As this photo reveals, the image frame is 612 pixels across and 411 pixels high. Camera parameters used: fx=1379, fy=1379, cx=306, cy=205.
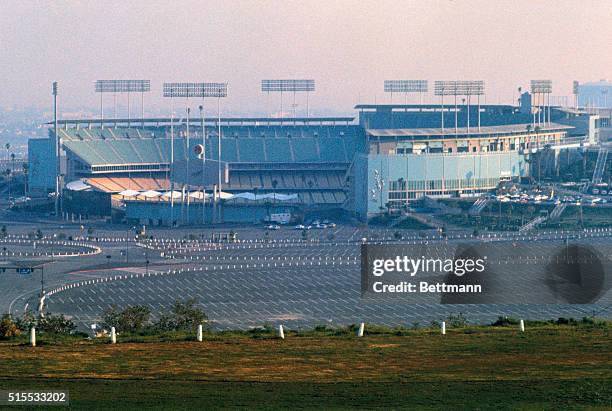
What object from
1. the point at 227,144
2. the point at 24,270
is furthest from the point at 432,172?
the point at 24,270

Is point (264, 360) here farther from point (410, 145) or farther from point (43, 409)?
point (410, 145)

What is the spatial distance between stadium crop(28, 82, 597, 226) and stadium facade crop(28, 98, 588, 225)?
9cm

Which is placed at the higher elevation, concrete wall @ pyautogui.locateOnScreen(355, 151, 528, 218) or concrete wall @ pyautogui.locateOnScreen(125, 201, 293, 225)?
concrete wall @ pyautogui.locateOnScreen(355, 151, 528, 218)

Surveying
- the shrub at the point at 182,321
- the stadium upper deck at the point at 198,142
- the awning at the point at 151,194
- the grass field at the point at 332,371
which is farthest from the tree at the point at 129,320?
the stadium upper deck at the point at 198,142

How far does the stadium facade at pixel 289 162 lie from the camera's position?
90562 millimetres

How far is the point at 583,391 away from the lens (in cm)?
2027

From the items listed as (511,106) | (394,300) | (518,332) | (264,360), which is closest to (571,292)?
(394,300)

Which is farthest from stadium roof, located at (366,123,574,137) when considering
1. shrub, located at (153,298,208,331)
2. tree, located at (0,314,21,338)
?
tree, located at (0,314,21,338)

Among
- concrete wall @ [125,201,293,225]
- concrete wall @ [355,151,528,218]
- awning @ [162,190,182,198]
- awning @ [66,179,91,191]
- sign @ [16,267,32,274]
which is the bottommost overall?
sign @ [16,267,32,274]

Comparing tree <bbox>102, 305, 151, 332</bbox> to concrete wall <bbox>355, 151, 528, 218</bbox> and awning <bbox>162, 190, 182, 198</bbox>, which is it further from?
awning <bbox>162, 190, 182, 198</bbox>

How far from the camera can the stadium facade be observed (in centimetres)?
9056

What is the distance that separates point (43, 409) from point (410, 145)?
254 feet

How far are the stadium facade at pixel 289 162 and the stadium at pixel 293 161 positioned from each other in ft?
0.31

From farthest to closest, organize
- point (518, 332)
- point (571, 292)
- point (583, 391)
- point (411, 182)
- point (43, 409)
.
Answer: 1. point (411, 182)
2. point (571, 292)
3. point (518, 332)
4. point (583, 391)
5. point (43, 409)
